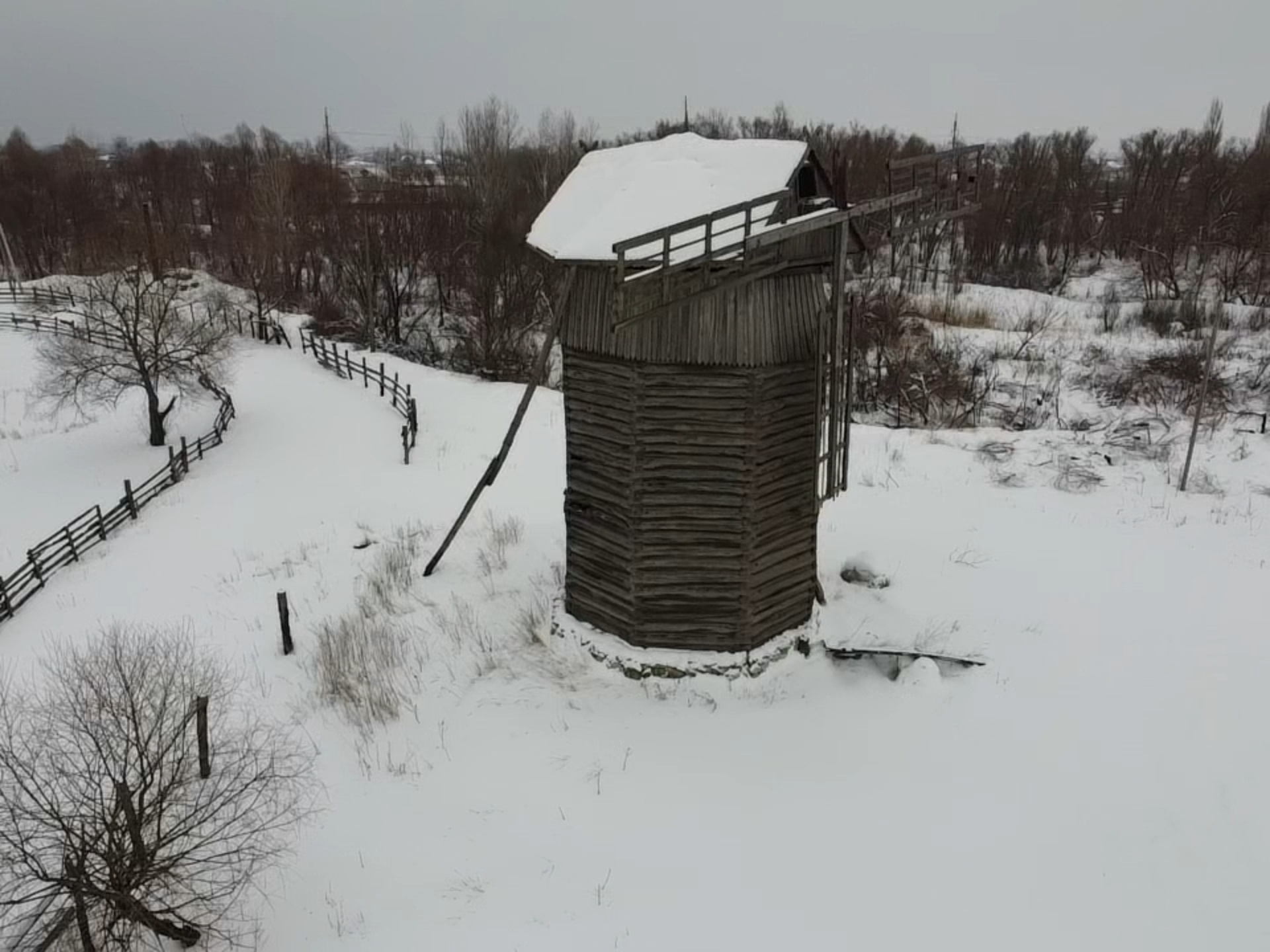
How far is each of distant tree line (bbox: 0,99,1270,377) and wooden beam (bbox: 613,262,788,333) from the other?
1892 cm

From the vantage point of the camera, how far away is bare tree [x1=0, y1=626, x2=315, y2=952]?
22.2 ft

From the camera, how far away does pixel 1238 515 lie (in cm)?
1598

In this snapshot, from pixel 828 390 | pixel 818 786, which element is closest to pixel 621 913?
pixel 818 786

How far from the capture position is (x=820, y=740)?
10.0 metres

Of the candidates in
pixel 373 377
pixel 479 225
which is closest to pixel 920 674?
pixel 373 377

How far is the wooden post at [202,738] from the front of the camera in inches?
348

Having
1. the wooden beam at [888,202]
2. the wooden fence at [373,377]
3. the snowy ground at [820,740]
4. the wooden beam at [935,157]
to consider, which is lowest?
the snowy ground at [820,740]

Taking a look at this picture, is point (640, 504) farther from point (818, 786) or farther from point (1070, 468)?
point (1070, 468)

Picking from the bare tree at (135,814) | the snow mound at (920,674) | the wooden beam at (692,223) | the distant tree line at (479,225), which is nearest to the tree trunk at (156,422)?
the distant tree line at (479,225)

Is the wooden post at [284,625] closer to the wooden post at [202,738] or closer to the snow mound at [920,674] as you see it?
the wooden post at [202,738]

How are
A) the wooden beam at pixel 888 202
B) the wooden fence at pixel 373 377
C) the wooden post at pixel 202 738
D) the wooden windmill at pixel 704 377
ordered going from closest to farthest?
the wooden post at pixel 202 738, the wooden beam at pixel 888 202, the wooden windmill at pixel 704 377, the wooden fence at pixel 373 377

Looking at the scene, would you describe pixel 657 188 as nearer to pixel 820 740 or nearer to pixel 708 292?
pixel 708 292

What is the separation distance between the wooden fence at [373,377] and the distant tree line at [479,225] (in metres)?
2.72

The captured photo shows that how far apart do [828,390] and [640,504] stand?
3031 millimetres
